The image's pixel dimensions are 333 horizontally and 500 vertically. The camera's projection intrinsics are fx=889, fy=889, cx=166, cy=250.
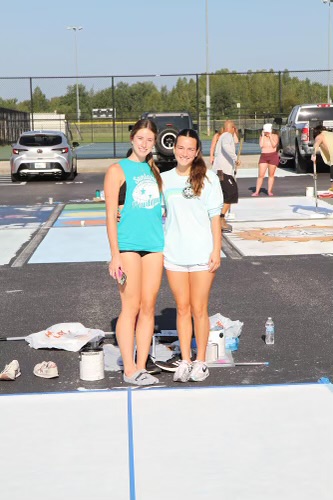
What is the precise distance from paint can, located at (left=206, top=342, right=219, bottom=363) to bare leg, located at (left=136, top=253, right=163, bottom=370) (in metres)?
0.63

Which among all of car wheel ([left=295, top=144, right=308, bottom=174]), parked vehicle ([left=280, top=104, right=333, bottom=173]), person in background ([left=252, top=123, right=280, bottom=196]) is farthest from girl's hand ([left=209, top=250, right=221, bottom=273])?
car wheel ([left=295, top=144, right=308, bottom=174])

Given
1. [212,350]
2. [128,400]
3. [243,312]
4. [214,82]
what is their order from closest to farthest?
[128,400], [212,350], [243,312], [214,82]

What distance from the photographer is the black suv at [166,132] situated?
27.7m

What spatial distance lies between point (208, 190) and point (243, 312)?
8.83 feet

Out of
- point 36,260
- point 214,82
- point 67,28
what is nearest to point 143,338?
point 36,260

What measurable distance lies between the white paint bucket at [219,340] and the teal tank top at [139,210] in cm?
110

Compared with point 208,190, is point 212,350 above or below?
below

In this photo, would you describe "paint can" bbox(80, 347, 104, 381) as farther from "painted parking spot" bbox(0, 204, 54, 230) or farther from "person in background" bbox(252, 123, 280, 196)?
"person in background" bbox(252, 123, 280, 196)

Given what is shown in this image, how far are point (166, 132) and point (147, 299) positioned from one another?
21525mm

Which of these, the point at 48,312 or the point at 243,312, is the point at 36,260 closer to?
the point at 48,312

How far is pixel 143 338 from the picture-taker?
6.70 meters

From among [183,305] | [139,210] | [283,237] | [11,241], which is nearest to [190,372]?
[183,305]

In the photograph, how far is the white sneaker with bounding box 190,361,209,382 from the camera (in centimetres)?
673

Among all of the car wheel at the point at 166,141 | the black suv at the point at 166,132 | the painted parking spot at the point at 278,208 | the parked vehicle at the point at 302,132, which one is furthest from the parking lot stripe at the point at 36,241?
the parked vehicle at the point at 302,132
